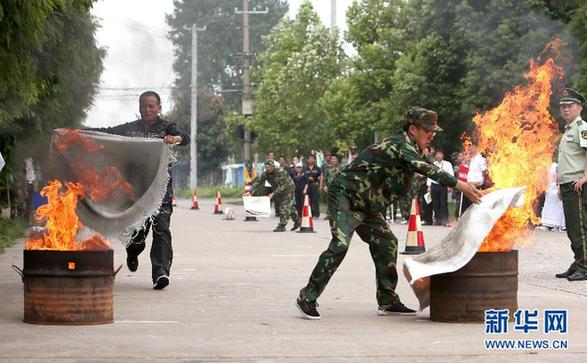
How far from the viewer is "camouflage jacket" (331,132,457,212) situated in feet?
34.5

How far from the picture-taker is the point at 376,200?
10680mm

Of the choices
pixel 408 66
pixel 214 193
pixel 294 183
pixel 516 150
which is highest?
pixel 408 66

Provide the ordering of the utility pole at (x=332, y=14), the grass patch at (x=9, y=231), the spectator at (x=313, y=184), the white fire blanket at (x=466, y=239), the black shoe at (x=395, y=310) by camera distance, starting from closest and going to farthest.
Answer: the white fire blanket at (x=466, y=239), the black shoe at (x=395, y=310), the grass patch at (x=9, y=231), the spectator at (x=313, y=184), the utility pole at (x=332, y=14)

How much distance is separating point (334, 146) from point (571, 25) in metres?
27.4

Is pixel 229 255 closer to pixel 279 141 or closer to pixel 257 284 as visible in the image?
pixel 257 284

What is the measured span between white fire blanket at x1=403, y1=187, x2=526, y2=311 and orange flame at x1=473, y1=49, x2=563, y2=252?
0.14 m

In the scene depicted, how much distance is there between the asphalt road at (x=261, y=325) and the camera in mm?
8531

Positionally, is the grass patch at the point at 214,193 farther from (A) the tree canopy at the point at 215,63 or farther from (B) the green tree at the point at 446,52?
(B) the green tree at the point at 446,52

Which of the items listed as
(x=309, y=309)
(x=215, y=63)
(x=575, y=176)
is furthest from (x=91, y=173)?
(x=215, y=63)

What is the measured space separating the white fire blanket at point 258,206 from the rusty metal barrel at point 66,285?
21.4 meters

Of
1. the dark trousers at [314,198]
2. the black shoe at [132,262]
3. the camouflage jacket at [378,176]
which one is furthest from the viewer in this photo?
the dark trousers at [314,198]

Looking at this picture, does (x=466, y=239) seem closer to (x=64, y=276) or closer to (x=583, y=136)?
(x=64, y=276)

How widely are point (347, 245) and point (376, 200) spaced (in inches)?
17.4

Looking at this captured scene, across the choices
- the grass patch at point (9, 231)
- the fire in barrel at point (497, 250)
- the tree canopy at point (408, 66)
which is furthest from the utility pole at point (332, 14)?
the fire in barrel at point (497, 250)
